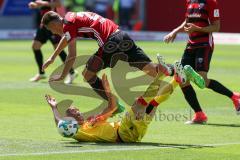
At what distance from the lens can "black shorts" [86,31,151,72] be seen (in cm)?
1220

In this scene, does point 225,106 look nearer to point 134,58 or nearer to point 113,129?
point 134,58

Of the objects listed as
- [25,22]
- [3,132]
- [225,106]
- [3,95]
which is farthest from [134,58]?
[25,22]

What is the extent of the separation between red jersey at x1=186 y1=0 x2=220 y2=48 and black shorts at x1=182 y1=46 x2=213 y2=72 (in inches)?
3.6

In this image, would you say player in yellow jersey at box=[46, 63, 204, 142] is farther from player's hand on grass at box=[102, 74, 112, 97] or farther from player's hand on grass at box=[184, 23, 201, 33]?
player's hand on grass at box=[184, 23, 201, 33]

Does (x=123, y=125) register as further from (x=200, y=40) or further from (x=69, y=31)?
(x=200, y=40)

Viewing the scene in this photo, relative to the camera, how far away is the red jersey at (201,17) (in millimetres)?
13297

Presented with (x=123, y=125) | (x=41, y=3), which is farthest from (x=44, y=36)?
(x=123, y=125)

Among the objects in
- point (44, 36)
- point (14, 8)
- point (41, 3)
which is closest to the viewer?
point (41, 3)

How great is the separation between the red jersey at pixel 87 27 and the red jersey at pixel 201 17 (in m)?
1.77

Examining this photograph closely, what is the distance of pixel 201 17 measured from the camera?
43.9ft

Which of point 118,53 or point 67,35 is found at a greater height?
point 67,35

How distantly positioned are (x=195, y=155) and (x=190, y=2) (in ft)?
14.4

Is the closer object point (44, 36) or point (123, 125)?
point (123, 125)

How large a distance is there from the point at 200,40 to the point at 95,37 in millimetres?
2137
